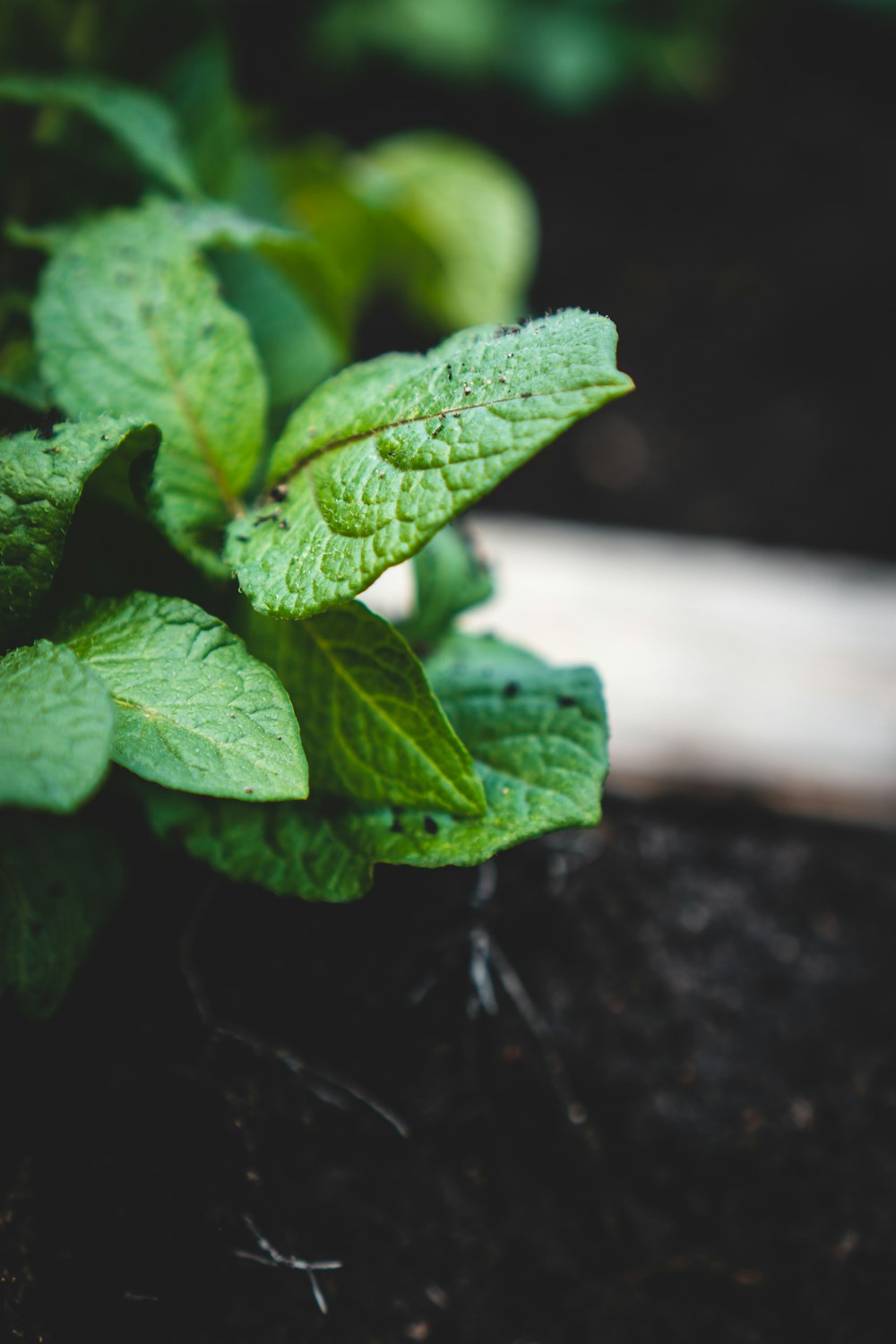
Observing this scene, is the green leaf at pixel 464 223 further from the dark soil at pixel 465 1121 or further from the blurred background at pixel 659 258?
the dark soil at pixel 465 1121

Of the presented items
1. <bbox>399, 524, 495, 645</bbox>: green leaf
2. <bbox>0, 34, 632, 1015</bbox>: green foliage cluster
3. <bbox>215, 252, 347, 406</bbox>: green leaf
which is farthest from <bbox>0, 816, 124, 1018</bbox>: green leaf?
<bbox>215, 252, 347, 406</bbox>: green leaf

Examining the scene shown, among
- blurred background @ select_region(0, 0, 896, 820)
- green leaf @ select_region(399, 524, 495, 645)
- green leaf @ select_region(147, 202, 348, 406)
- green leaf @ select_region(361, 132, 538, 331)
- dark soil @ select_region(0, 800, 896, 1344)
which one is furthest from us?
green leaf @ select_region(361, 132, 538, 331)

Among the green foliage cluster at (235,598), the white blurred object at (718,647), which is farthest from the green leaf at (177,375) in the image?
the white blurred object at (718,647)

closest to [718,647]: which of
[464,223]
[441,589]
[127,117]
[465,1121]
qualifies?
[441,589]

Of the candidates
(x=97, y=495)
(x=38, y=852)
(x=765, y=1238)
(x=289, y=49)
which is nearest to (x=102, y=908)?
(x=38, y=852)

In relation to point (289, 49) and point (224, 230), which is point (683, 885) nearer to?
point (224, 230)

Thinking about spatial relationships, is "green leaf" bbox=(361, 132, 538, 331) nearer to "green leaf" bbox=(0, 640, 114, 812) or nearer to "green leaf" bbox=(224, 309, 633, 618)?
"green leaf" bbox=(224, 309, 633, 618)
